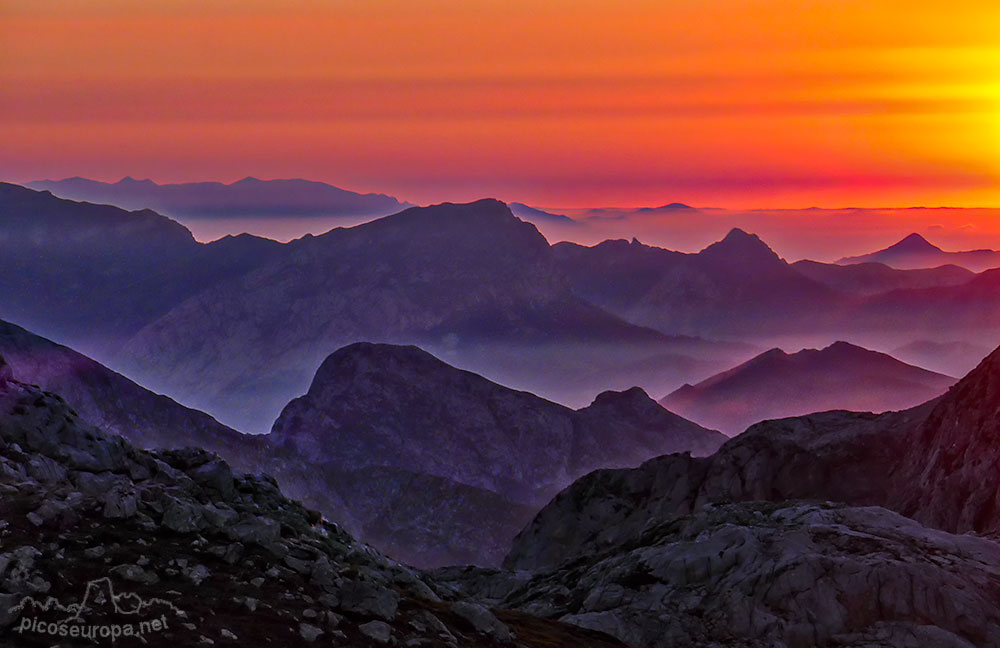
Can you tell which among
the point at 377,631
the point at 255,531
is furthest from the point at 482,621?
the point at 255,531

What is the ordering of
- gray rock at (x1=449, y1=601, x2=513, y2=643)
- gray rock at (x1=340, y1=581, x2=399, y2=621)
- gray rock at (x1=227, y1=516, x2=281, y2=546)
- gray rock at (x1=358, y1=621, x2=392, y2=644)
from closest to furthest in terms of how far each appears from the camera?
1. gray rock at (x1=358, y1=621, x2=392, y2=644)
2. gray rock at (x1=340, y1=581, x2=399, y2=621)
3. gray rock at (x1=227, y1=516, x2=281, y2=546)
4. gray rock at (x1=449, y1=601, x2=513, y2=643)

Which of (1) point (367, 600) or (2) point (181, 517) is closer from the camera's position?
(1) point (367, 600)

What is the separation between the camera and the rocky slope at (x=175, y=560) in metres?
75.3

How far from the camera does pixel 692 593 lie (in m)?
135

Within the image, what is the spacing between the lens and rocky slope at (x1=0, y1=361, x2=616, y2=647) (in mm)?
75312

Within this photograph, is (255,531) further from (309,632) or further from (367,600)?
(309,632)

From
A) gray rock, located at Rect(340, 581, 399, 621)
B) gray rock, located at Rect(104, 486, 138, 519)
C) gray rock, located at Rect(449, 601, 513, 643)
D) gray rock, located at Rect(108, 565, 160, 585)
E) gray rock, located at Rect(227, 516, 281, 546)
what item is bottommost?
gray rock, located at Rect(449, 601, 513, 643)

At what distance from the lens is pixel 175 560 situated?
83.6 meters

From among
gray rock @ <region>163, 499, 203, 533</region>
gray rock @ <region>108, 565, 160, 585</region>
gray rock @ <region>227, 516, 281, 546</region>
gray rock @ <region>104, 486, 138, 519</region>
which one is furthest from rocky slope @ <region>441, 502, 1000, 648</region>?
gray rock @ <region>108, 565, 160, 585</region>

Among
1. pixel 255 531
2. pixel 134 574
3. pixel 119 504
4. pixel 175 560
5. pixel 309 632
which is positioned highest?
pixel 119 504

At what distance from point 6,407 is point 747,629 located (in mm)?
68692

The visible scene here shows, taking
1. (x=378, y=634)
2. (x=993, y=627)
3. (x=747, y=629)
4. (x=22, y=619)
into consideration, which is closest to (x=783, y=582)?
(x=747, y=629)

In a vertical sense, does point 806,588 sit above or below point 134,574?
below

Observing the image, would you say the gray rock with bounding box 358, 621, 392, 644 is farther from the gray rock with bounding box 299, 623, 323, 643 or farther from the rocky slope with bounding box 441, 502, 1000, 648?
the rocky slope with bounding box 441, 502, 1000, 648
